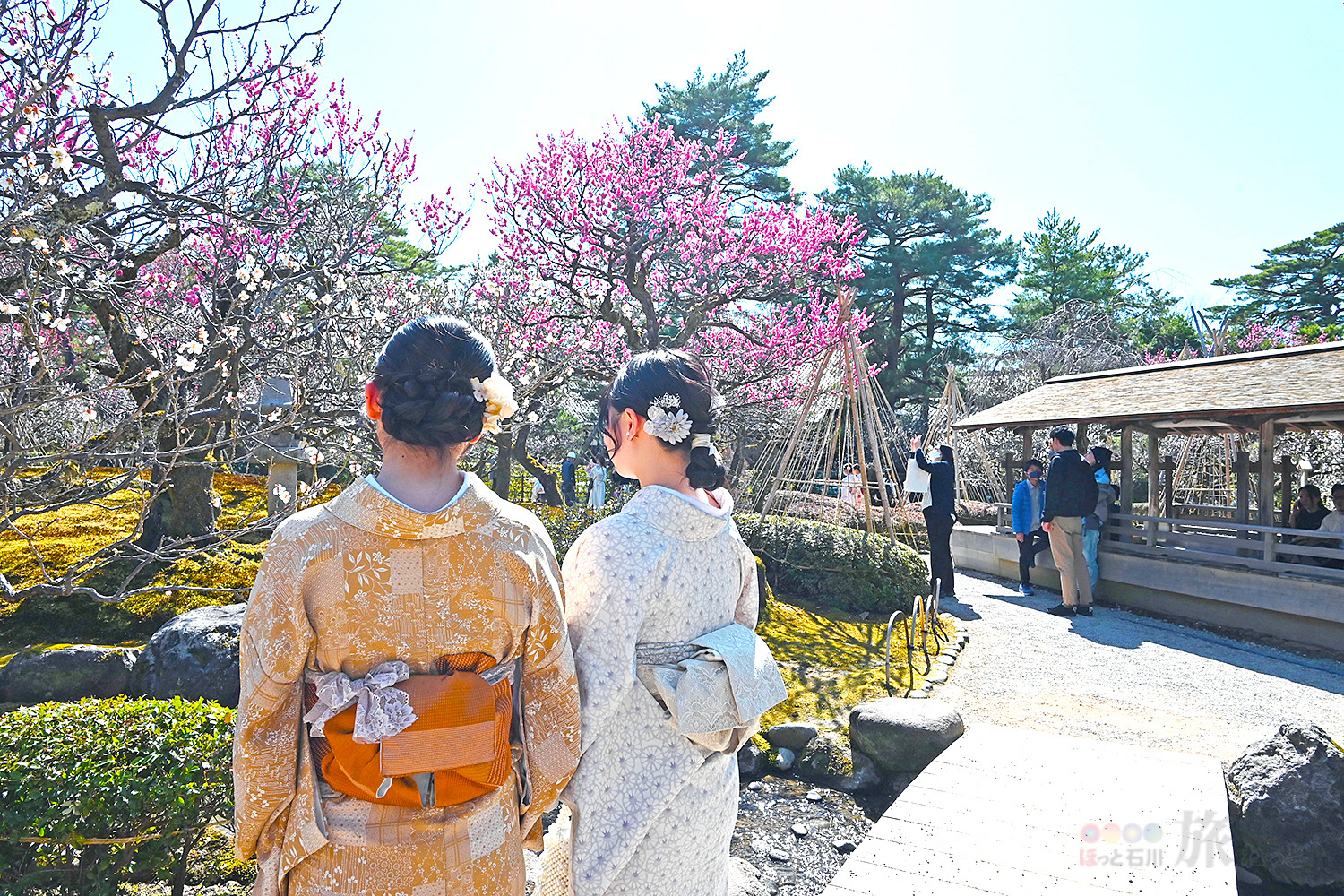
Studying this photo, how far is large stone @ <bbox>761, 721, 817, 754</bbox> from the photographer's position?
4398 millimetres

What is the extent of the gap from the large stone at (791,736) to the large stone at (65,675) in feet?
11.1

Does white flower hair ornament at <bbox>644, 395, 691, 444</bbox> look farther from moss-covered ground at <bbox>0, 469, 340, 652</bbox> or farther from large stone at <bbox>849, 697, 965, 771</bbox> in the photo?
moss-covered ground at <bbox>0, 469, 340, 652</bbox>

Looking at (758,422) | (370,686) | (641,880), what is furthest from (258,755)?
(758,422)

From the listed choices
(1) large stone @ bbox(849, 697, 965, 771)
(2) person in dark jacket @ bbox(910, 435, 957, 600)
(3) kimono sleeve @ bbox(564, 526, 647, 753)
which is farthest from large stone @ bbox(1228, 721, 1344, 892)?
(2) person in dark jacket @ bbox(910, 435, 957, 600)

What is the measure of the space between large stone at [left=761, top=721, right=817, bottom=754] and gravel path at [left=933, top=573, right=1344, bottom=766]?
1.26m

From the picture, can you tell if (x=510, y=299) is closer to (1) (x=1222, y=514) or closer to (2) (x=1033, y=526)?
(2) (x=1033, y=526)

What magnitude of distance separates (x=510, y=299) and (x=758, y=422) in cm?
687

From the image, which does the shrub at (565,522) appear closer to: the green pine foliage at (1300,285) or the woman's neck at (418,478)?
the woman's neck at (418,478)

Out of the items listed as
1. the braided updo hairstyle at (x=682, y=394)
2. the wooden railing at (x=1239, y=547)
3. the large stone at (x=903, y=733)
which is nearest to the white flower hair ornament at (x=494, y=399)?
the braided updo hairstyle at (x=682, y=394)

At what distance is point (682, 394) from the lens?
192 centimetres

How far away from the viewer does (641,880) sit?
181 cm

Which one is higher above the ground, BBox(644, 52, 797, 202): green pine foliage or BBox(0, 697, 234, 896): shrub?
BBox(644, 52, 797, 202): green pine foliage

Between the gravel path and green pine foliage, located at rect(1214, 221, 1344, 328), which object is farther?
green pine foliage, located at rect(1214, 221, 1344, 328)

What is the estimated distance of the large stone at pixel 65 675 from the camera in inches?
155
